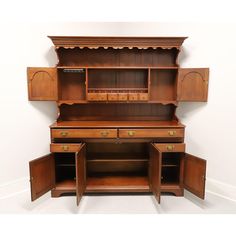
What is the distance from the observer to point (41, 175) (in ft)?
6.37

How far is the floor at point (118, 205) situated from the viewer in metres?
1.88

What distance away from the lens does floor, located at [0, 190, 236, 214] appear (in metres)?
1.88

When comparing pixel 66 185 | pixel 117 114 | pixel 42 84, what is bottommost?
pixel 66 185

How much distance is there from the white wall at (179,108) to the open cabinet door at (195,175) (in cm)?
45

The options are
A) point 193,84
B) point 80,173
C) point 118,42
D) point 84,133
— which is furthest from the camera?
point 193,84

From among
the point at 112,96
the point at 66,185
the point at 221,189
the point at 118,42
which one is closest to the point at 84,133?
the point at 112,96

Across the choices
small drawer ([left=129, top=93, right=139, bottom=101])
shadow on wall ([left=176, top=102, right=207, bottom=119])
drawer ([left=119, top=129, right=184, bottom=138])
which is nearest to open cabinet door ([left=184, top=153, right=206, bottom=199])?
drawer ([left=119, top=129, right=184, bottom=138])

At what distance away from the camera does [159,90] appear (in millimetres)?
2375

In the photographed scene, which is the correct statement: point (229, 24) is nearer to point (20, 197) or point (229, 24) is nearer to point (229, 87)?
point (229, 87)

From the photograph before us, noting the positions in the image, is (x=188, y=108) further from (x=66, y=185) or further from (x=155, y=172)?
(x=66, y=185)

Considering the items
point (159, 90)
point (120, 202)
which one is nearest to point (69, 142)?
point (120, 202)

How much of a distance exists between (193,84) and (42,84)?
1.83 meters

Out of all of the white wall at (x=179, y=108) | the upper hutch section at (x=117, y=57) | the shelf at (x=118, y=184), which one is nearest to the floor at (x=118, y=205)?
the shelf at (x=118, y=184)

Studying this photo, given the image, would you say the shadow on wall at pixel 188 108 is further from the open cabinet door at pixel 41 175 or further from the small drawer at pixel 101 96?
the open cabinet door at pixel 41 175
